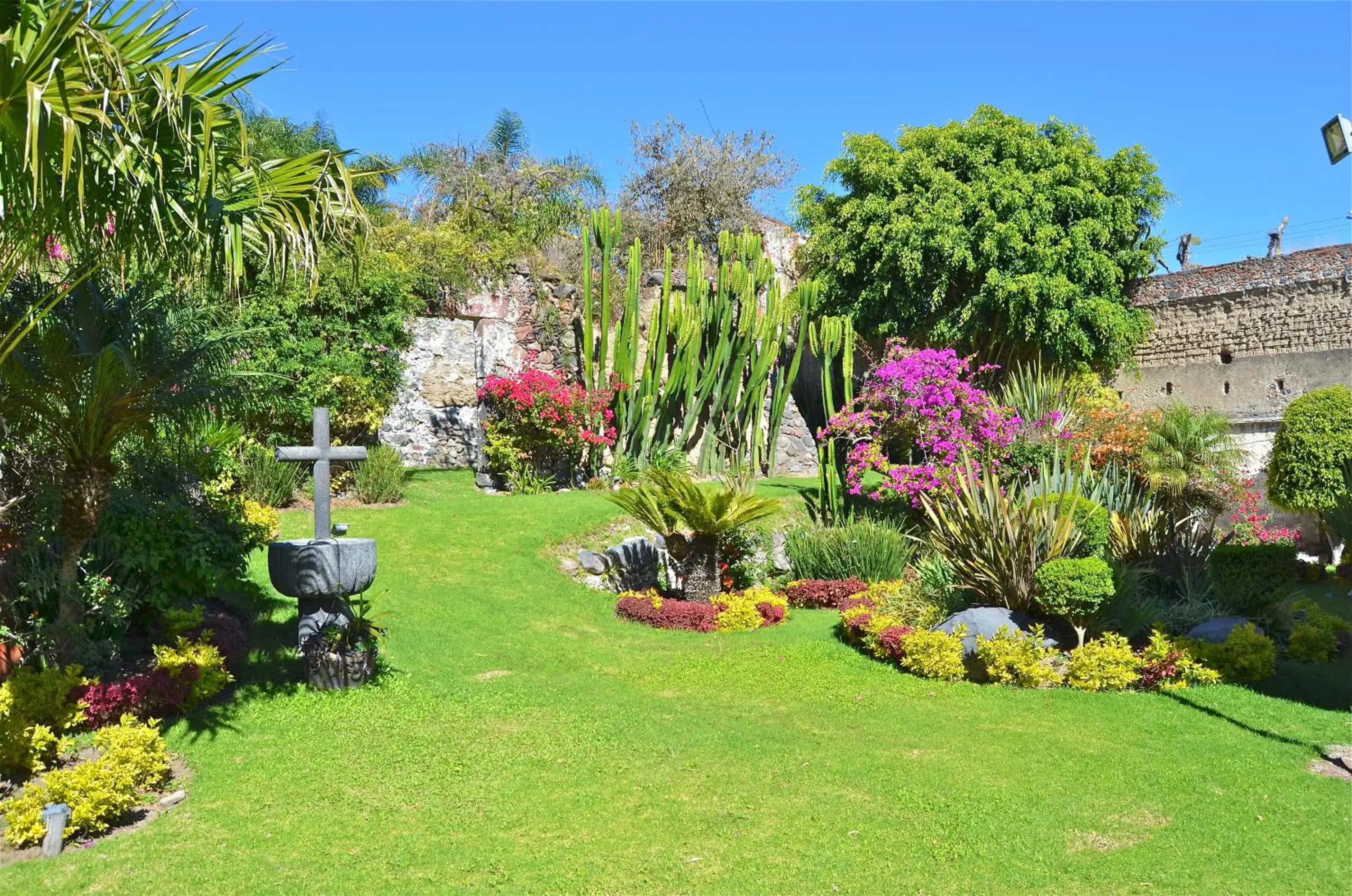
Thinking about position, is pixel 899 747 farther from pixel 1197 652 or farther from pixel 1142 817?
pixel 1197 652

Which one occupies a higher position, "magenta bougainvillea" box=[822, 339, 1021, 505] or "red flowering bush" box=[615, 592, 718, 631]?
"magenta bougainvillea" box=[822, 339, 1021, 505]

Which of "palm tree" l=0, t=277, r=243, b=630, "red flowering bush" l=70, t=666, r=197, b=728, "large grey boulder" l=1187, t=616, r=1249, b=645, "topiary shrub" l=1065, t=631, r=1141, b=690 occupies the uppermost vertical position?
"palm tree" l=0, t=277, r=243, b=630

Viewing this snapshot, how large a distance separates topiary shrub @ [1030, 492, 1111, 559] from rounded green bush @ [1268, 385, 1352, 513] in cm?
366

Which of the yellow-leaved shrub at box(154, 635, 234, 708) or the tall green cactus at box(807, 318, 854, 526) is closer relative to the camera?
the yellow-leaved shrub at box(154, 635, 234, 708)

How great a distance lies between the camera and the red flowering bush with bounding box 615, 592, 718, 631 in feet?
31.7

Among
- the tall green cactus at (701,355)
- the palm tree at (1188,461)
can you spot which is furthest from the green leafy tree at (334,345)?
the palm tree at (1188,461)

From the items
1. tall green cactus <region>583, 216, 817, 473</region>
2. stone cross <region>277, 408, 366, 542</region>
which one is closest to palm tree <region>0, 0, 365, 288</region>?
stone cross <region>277, 408, 366, 542</region>

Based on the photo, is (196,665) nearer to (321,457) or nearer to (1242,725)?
(321,457)

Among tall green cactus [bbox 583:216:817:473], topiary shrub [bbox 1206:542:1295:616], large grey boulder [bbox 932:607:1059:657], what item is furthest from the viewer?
tall green cactus [bbox 583:216:817:473]

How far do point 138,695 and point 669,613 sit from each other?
5061mm

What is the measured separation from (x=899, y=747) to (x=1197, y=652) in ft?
9.56

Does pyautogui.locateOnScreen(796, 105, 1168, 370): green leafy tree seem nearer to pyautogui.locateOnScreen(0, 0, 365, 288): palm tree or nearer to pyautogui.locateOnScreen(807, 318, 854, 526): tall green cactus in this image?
pyautogui.locateOnScreen(807, 318, 854, 526): tall green cactus

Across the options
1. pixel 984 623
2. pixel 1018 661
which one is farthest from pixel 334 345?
pixel 1018 661

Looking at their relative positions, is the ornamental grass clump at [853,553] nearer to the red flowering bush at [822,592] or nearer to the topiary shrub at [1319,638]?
the red flowering bush at [822,592]
